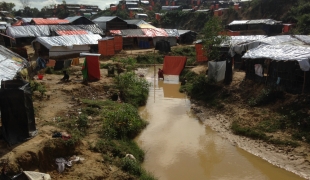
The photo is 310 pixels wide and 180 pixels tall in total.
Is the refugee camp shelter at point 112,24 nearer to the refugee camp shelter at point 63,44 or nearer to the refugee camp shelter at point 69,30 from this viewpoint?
the refugee camp shelter at point 69,30

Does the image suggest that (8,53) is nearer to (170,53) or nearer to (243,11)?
(170,53)

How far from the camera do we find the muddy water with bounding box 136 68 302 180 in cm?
879

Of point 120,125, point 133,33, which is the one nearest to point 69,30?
point 133,33

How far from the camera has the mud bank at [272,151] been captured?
28.5ft

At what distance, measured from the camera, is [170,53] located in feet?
88.4

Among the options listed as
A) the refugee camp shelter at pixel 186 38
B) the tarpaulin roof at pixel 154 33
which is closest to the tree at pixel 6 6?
the tarpaulin roof at pixel 154 33

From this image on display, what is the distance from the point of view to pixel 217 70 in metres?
15.3

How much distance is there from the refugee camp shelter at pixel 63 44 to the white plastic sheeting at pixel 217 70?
13490 mm

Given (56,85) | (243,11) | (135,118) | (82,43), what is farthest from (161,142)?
(243,11)

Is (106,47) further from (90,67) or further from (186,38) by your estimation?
(186,38)

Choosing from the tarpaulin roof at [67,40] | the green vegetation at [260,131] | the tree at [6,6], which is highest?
the tree at [6,6]

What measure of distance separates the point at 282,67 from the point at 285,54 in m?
0.69

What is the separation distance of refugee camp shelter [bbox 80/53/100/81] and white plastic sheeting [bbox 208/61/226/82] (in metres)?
6.56

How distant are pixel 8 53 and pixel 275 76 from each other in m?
13.5
